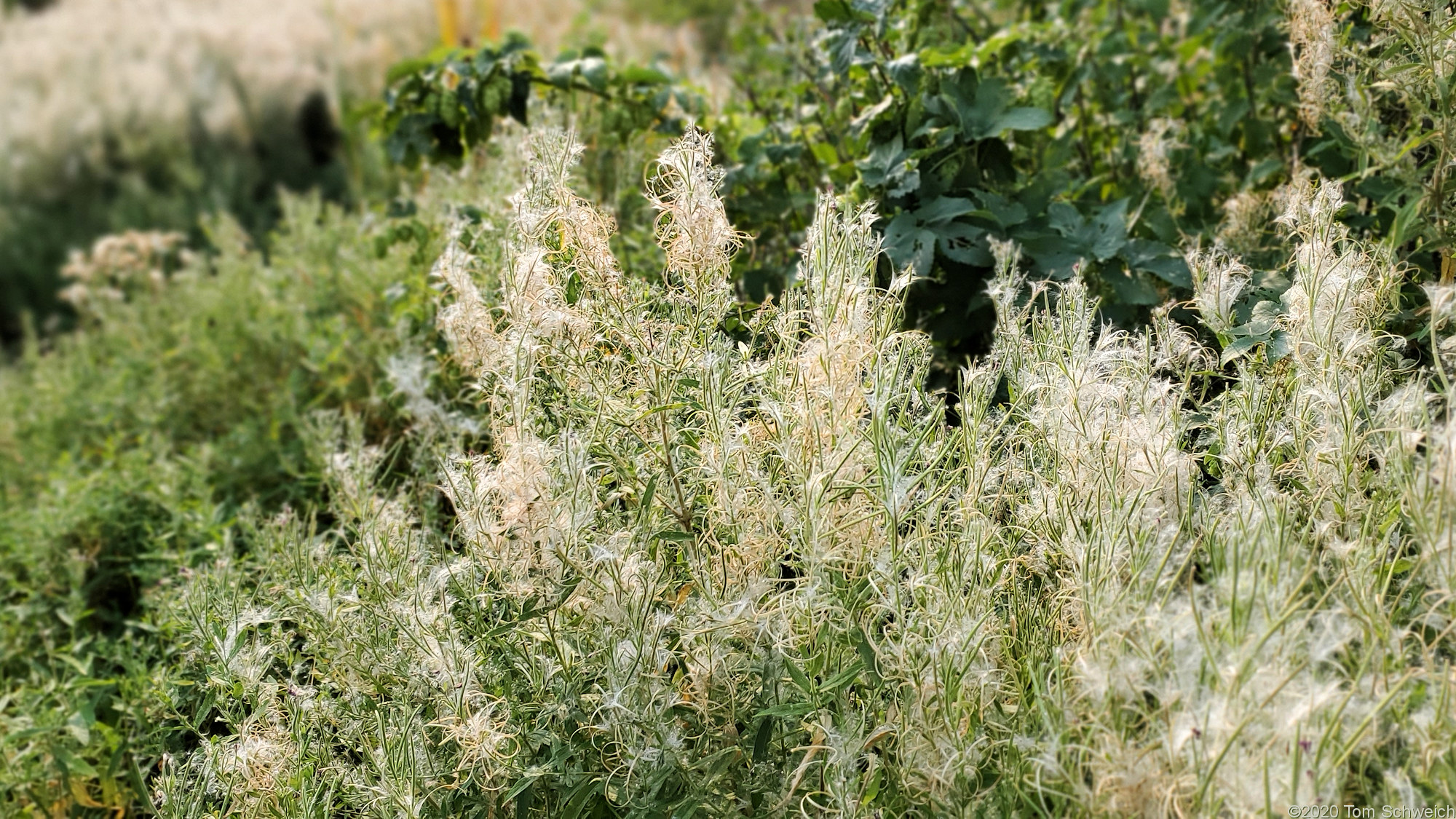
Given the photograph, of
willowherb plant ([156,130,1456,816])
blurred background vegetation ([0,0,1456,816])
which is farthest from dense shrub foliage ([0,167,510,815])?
willowherb plant ([156,130,1456,816])

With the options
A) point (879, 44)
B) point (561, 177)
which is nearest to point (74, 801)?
point (561, 177)

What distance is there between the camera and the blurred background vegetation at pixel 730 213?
2.14 metres

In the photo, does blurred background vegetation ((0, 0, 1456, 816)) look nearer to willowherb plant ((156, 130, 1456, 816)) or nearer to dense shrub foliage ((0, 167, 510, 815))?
dense shrub foliage ((0, 167, 510, 815))

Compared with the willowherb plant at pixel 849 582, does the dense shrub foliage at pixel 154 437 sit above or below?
below

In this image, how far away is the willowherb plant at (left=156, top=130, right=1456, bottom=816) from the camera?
1.21 m

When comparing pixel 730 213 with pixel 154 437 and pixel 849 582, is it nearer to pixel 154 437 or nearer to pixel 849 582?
pixel 849 582

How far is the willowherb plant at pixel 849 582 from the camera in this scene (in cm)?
121

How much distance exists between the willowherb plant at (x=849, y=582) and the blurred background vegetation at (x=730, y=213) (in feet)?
0.91

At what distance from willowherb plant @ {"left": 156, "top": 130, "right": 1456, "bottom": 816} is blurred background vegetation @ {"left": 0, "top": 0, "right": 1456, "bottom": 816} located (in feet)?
0.91

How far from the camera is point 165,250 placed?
14.2ft

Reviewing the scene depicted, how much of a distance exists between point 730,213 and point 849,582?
1494mm

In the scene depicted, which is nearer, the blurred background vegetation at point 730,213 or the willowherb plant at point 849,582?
the willowherb plant at point 849,582

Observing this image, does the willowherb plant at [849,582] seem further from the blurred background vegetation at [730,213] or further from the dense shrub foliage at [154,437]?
the dense shrub foliage at [154,437]

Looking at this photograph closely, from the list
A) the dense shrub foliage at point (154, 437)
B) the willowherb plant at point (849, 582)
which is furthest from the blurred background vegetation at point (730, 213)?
the willowherb plant at point (849, 582)
